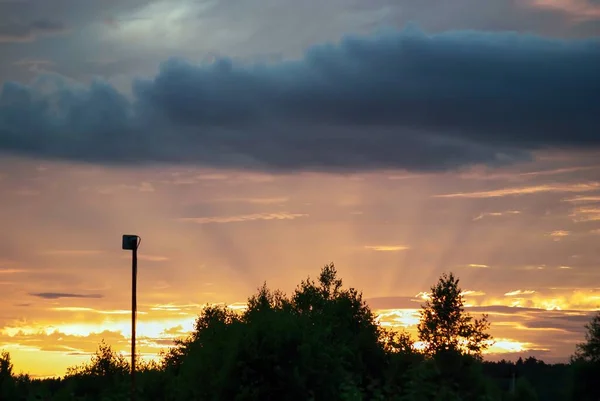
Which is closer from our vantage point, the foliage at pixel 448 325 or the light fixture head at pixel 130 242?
the light fixture head at pixel 130 242

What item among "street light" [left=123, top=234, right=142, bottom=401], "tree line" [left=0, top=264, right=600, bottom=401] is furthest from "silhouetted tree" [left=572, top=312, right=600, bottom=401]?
"street light" [left=123, top=234, right=142, bottom=401]

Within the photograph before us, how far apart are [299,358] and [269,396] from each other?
96.0 inches

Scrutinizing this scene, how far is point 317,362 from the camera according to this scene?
49.3 meters

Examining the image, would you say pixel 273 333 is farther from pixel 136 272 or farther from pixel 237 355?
pixel 136 272

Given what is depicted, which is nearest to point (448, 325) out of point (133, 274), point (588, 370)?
point (588, 370)

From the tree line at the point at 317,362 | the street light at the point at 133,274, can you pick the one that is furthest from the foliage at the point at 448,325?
the street light at the point at 133,274

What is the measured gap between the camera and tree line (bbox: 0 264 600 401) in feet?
161

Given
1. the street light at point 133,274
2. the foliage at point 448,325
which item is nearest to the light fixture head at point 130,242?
the street light at point 133,274

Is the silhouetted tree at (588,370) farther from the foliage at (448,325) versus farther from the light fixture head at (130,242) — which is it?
the light fixture head at (130,242)

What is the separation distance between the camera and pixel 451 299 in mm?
104438

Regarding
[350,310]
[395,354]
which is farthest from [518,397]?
[395,354]

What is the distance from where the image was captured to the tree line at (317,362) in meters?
49.2

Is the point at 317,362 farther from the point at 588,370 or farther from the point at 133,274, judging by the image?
the point at 588,370

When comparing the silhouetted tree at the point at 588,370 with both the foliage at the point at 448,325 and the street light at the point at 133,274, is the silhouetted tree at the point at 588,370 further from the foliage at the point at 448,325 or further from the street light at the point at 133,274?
the street light at the point at 133,274
